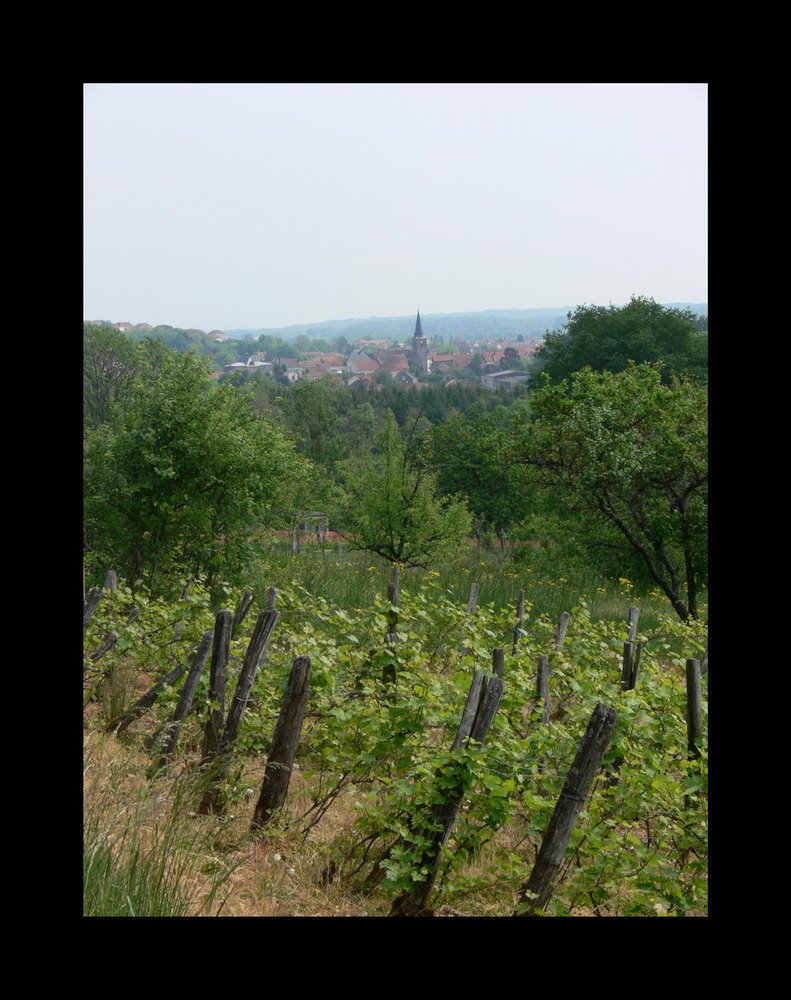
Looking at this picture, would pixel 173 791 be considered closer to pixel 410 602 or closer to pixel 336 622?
pixel 336 622

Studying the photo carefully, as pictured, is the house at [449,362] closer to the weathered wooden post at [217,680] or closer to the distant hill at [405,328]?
the distant hill at [405,328]

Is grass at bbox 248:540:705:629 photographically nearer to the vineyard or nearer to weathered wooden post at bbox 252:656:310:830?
the vineyard

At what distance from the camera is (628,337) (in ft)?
115

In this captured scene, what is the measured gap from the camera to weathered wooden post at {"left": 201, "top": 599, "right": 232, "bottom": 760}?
15.4ft

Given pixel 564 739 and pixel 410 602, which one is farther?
pixel 410 602

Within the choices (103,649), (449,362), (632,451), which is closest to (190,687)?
(103,649)

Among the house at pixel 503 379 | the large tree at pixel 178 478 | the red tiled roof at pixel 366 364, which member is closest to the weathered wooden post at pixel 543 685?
the large tree at pixel 178 478

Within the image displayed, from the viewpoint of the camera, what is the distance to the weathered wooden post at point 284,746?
408 centimetres

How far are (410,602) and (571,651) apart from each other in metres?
1.26

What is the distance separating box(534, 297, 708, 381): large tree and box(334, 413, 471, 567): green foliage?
57.8ft
